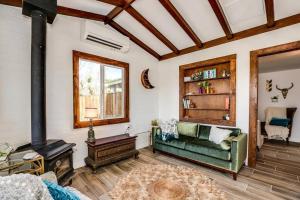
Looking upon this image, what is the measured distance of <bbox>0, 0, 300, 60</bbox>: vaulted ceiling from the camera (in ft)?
8.02

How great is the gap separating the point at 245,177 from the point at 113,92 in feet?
10.1

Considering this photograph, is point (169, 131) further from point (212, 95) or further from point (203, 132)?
point (212, 95)

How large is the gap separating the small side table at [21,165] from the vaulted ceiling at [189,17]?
2.19 metres

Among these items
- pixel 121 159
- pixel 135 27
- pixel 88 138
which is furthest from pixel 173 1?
pixel 121 159

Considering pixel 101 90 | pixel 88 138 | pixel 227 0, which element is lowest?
pixel 88 138

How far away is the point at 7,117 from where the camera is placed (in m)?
2.23

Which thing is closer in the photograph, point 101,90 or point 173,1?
point 173,1

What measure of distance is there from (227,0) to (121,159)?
3.36m

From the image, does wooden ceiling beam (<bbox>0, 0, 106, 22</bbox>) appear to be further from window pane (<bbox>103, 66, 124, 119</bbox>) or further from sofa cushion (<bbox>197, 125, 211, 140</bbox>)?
sofa cushion (<bbox>197, 125, 211, 140</bbox>)

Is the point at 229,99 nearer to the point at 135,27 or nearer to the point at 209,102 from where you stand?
the point at 209,102

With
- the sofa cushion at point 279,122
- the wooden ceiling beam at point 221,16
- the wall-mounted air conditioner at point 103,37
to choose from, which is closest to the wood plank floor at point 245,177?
the sofa cushion at point 279,122

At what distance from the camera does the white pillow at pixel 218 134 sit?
2916 mm

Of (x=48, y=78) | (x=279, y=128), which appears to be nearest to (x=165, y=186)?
(x=48, y=78)

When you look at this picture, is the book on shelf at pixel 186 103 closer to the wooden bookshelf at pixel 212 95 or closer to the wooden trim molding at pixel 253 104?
the wooden bookshelf at pixel 212 95
